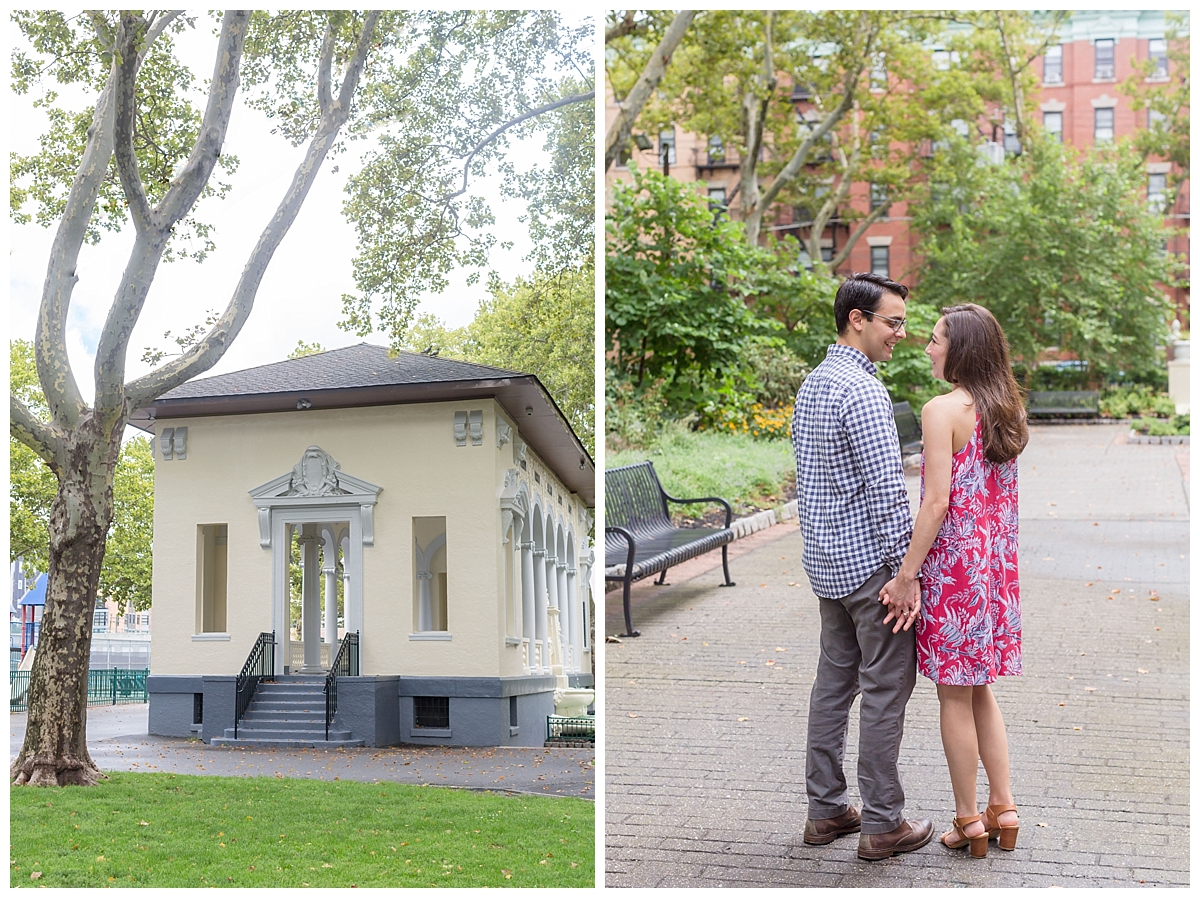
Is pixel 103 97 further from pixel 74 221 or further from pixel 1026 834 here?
pixel 1026 834

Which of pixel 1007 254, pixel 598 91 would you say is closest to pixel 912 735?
pixel 598 91

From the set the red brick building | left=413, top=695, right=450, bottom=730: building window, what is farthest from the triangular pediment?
the red brick building

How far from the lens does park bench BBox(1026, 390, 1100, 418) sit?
24422mm

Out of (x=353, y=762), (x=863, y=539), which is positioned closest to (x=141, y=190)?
(x=353, y=762)

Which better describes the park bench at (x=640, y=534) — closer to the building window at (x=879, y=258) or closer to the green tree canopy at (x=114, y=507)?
the green tree canopy at (x=114, y=507)

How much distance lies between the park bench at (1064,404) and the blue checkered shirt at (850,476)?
73.3ft

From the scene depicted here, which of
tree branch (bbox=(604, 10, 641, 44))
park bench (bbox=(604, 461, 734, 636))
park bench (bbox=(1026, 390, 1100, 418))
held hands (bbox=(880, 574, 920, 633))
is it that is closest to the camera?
held hands (bbox=(880, 574, 920, 633))

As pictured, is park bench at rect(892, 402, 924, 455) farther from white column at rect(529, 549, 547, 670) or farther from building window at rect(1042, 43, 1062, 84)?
building window at rect(1042, 43, 1062, 84)

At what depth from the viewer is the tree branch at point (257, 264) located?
445cm

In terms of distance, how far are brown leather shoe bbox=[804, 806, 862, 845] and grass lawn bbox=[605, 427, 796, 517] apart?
22.7ft

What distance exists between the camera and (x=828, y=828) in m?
3.89

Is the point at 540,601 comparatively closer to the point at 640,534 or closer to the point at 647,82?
the point at 640,534

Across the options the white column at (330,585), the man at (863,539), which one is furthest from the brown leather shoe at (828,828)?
the white column at (330,585)

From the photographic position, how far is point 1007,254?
1001 inches
